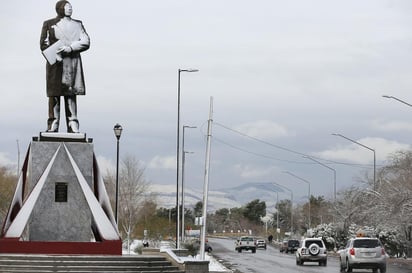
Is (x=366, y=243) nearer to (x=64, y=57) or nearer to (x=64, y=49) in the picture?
(x=64, y=57)

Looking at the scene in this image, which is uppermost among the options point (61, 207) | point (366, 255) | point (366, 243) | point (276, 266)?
point (61, 207)

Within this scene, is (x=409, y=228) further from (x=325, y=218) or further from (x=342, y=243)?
(x=325, y=218)

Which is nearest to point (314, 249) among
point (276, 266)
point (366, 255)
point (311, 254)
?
point (311, 254)

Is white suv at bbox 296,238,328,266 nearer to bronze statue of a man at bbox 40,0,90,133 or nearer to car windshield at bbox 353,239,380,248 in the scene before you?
car windshield at bbox 353,239,380,248

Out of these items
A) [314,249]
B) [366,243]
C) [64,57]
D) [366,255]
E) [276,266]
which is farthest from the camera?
[314,249]

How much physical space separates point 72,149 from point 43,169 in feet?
3.63

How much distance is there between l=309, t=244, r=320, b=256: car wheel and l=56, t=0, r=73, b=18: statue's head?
26.5 meters

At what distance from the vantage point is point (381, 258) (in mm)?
42281

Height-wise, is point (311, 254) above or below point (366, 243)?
below

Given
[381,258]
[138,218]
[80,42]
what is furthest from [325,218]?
[80,42]

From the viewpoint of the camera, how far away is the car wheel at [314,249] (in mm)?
52969

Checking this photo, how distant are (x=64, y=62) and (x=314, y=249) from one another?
26.6 meters

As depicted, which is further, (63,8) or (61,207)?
(63,8)

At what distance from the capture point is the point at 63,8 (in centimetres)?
3070
